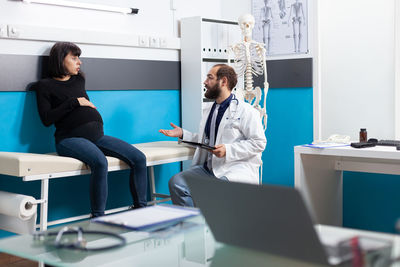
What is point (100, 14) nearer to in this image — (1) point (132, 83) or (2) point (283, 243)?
(1) point (132, 83)

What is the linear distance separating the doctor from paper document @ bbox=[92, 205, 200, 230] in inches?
56.9

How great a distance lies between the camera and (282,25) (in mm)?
4145

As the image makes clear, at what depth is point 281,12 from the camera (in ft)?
13.6

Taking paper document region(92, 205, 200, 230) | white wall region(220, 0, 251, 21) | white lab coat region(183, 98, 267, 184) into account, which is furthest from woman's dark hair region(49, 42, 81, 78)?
paper document region(92, 205, 200, 230)

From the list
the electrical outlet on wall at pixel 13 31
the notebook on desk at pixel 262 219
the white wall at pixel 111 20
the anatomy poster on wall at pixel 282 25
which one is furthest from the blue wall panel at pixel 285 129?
the notebook on desk at pixel 262 219

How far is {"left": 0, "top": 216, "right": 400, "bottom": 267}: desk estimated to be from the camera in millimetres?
1188

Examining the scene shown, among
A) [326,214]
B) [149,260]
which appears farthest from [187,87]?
[149,260]

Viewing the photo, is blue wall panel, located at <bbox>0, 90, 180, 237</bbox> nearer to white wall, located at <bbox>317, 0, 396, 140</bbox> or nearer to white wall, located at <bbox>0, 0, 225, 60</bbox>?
white wall, located at <bbox>0, 0, 225, 60</bbox>

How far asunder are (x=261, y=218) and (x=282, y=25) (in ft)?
10.5

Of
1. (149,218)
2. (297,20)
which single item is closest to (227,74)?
(297,20)

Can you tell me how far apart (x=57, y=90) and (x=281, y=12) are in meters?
1.92

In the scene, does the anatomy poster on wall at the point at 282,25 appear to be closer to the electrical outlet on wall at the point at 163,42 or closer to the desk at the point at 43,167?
the electrical outlet on wall at the point at 163,42

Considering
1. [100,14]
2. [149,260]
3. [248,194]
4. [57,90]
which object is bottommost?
[149,260]

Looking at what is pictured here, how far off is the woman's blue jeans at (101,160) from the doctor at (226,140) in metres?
0.21
